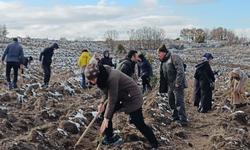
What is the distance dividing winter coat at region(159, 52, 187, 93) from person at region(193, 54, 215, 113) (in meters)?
1.53

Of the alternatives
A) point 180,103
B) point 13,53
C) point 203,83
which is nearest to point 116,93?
point 180,103

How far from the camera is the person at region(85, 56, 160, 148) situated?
12.4 ft

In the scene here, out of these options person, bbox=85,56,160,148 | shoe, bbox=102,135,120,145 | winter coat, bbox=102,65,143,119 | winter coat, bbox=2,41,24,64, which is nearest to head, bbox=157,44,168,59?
person, bbox=85,56,160,148

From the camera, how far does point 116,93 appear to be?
388 centimetres

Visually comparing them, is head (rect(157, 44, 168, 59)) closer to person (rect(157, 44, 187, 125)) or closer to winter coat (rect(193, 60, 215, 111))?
person (rect(157, 44, 187, 125))

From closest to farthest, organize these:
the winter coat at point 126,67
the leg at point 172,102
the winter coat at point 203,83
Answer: the winter coat at point 126,67 < the leg at point 172,102 < the winter coat at point 203,83

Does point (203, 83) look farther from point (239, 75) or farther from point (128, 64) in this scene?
point (128, 64)

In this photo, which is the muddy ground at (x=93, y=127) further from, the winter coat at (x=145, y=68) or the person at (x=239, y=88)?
the winter coat at (x=145, y=68)

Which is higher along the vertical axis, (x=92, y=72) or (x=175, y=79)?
(x=92, y=72)

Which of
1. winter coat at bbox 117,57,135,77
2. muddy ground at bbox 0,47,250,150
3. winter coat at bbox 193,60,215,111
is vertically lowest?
muddy ground at bbox 0,47,250,150

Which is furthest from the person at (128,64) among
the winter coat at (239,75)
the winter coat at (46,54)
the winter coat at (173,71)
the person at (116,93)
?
the winter coat at (46,54)

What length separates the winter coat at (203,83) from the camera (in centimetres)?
732

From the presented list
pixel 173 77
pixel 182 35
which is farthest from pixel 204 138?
pixel 182 35

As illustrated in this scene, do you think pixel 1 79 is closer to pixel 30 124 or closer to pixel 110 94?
pixel 30 124
